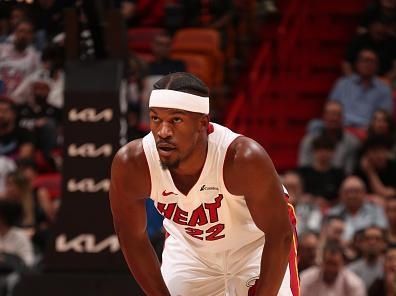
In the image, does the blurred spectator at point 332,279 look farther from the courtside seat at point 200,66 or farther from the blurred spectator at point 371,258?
the courtside seat at point 200,66

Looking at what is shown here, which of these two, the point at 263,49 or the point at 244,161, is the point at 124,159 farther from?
the point at 263,49

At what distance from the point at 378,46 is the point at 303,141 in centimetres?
164

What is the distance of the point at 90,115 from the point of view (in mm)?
7199

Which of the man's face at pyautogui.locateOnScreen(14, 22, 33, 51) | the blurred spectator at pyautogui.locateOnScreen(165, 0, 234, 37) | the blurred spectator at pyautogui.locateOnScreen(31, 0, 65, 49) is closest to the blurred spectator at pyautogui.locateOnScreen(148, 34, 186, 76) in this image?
the blurred spectator at pyautogui.locateOnScreen(165, 0, 234, 37)

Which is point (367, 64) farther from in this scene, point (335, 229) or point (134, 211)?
point (134, 211)

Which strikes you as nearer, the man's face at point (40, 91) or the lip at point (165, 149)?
the lip at point (165, 149)

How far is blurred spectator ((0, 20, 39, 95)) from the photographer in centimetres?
729

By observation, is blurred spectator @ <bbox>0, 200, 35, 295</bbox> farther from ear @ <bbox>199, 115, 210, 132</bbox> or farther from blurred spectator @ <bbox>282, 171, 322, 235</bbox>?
ear @ <bbox>199, 115, 210, 132</bbox>

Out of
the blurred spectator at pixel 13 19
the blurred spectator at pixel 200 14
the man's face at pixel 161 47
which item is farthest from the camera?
the blurred spectator at pixel 200 14

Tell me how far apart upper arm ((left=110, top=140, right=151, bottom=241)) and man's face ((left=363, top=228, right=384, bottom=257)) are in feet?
12.0

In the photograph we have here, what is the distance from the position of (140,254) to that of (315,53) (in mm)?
7112

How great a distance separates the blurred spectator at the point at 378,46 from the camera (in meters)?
10.8

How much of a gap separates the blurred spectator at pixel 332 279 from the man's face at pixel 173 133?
3.55m

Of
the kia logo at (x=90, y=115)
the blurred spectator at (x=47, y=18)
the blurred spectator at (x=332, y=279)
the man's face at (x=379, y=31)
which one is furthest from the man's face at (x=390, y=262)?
the man's face at (x=379, y=31)
